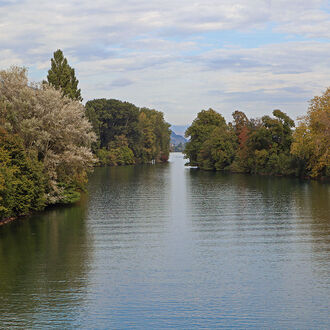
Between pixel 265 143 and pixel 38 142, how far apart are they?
59379mm

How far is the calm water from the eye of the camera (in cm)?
1719

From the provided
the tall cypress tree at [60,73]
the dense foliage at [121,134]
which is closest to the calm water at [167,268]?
the tall cypress tree at [60,73]

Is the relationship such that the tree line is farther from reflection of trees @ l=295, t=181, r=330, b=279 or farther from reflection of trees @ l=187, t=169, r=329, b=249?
reflection of trees @ l=295, t=181, r=330, b=279

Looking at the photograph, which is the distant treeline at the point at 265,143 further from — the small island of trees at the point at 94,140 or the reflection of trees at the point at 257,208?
the reflection of trees at the point at 257,208

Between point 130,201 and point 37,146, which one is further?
point 130,201

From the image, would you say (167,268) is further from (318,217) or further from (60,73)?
(60,73)

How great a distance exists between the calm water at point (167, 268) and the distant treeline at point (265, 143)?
30347 millimetres

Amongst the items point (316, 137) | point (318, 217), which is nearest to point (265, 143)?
point (316, 137)

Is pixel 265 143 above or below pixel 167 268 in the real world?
above

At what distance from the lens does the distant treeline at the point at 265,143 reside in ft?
232

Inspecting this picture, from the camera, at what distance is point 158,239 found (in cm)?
2992

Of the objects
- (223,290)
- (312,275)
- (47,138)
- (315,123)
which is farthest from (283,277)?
(315,123)

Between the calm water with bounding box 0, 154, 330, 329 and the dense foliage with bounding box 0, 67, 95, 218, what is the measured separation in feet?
6.90

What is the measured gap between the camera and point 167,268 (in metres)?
23.3
